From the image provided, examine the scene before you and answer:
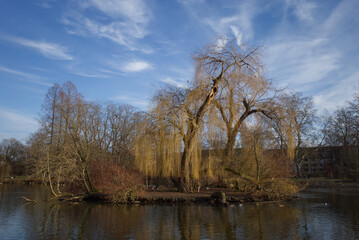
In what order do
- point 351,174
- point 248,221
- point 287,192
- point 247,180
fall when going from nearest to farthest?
point 248,221
point 287,192
point 247,180
point 351,174

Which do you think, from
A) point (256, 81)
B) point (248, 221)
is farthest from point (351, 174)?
point (248, 221)

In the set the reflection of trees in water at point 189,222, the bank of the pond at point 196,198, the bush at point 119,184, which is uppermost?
the bush at point 119,184

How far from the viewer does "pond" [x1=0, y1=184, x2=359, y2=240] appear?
884 cm

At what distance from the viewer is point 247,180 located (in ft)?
62.1

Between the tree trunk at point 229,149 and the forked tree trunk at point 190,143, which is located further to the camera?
the tree trunk at point 229,149

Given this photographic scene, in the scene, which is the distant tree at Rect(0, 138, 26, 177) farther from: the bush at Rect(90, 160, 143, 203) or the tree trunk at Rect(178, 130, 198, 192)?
the tree trunk at Rect(178, 130, 198, 192)

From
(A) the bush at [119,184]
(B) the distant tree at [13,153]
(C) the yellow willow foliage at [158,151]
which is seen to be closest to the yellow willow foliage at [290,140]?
(C) the yellow willow foliage at [158,151]

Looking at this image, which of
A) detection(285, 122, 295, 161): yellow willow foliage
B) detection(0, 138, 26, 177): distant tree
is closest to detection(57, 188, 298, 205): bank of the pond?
detection(285, 122, 295, 161): yellow willow foliage

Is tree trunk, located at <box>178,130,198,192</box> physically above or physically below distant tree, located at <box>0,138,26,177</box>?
below

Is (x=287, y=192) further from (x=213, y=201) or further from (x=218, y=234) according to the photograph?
(x=218, y=234)

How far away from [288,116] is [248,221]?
888cm

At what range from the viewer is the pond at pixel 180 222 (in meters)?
8.84

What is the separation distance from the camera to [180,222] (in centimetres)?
1093

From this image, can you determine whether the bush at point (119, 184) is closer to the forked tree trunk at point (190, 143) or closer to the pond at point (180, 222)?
the pond at point (180, 222)
